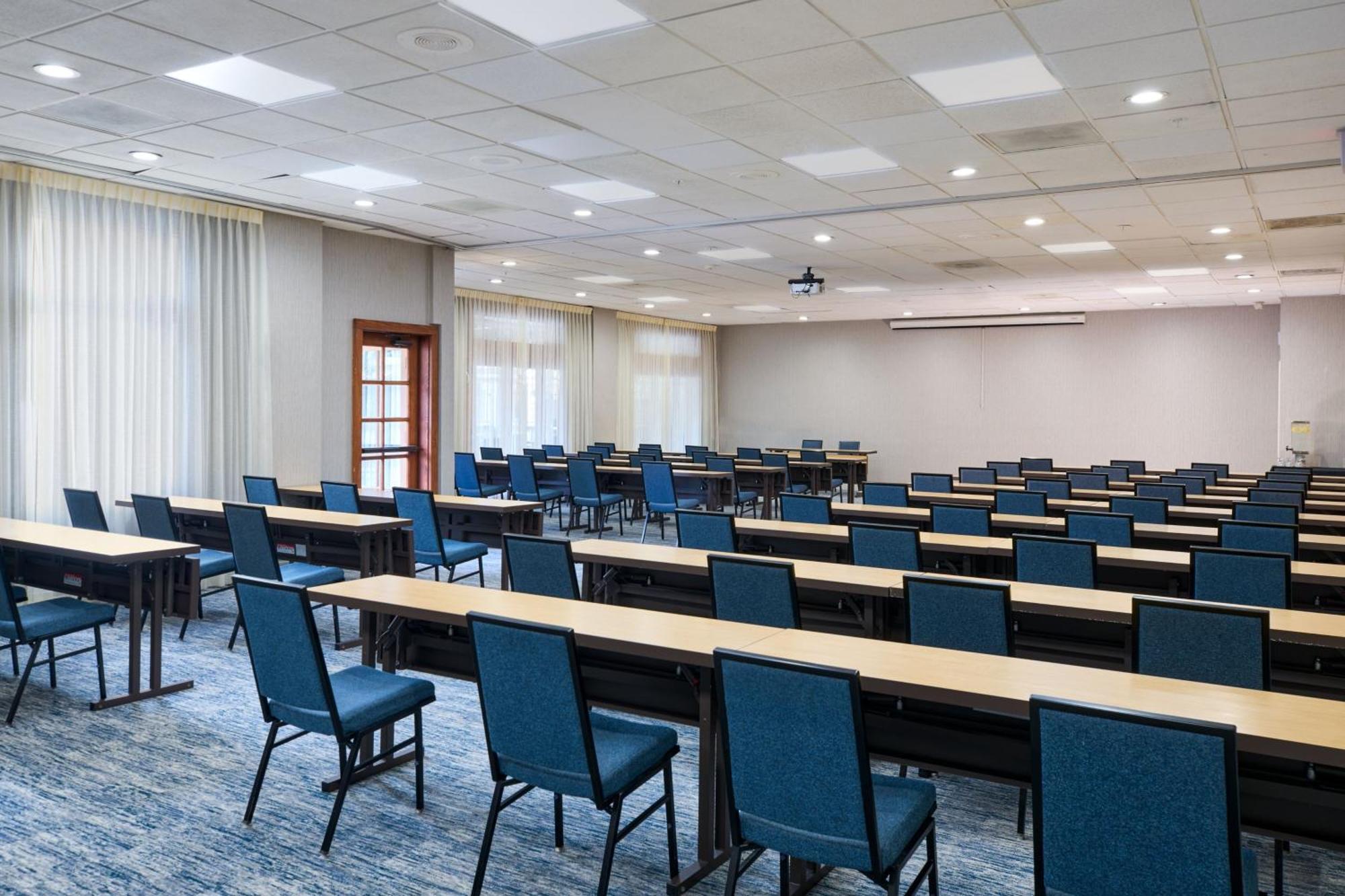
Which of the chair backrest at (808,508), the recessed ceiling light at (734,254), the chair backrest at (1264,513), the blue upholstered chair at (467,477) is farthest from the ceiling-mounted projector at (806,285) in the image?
the chair backrest at (1264,513)

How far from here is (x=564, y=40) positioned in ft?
14.2

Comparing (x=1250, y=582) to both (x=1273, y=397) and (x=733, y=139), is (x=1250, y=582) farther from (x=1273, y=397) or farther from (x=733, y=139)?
(x=1273, y=397)

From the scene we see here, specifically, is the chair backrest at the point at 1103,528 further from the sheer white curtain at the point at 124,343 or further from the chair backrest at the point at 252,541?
the sheer white curtain at the point at 124,343

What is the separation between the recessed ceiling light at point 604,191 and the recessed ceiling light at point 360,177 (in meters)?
1.16

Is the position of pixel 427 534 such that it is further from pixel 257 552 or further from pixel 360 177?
pixel 360 177

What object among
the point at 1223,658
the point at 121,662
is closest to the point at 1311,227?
the point at 1223,658

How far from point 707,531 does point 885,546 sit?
1.08 m

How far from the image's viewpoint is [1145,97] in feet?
16.5

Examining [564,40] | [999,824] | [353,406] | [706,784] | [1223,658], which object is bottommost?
[999,824]

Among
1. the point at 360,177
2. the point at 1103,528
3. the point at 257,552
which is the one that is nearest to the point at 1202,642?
the point at 1103,528

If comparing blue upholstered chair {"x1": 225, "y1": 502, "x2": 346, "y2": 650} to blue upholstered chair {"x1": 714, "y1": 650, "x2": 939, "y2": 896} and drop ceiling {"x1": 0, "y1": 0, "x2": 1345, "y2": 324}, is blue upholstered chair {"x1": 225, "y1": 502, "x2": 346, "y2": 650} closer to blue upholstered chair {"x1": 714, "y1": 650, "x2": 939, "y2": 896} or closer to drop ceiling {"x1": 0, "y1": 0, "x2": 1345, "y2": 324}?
drop ceiling {"x1": 0, "y1": 0, "x2": 1345, "y2": 324}

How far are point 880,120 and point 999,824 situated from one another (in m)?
3.85

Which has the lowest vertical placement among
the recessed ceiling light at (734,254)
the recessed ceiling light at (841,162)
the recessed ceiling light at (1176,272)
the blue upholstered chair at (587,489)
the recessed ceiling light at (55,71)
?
the blue upholstered chair at (587,489)

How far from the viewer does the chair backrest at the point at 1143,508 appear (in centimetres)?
670
